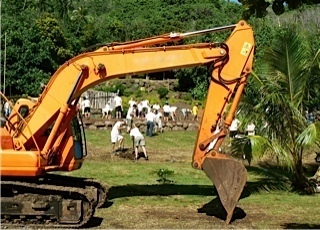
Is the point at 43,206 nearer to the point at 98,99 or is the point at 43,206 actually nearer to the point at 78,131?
the point at 78,131

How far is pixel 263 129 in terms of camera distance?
50.1ft

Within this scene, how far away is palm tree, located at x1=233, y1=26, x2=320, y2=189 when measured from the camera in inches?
587

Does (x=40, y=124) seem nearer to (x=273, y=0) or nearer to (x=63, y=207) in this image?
(x=63, y=207)

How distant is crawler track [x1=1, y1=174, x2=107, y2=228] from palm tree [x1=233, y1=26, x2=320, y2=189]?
552 centimetres

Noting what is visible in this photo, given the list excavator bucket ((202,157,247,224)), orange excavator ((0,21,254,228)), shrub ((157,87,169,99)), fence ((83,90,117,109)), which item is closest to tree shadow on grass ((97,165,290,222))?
excavator bucket ((202,157,247,224))

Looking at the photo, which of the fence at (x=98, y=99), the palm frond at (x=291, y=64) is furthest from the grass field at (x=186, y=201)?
the fence at (x=98, y=99)

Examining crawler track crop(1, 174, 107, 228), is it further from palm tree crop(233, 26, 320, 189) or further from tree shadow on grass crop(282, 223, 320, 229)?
palm tree crop(233, 26, 320, 189)

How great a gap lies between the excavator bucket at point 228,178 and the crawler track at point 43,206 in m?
2.47

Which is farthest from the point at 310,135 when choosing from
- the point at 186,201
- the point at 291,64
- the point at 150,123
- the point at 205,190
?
the point at 150,123

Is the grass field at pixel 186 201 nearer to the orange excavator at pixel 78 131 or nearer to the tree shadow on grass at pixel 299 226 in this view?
the tree shadow on grass at pixel 299 226

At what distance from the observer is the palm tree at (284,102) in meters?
14.9

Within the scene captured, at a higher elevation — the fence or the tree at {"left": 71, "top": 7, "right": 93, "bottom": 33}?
the tree at {"left": 71, "top": 7, "right": 93, "bottom": 33}

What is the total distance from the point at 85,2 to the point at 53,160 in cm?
8660

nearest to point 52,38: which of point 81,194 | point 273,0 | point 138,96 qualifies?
point 138,96
